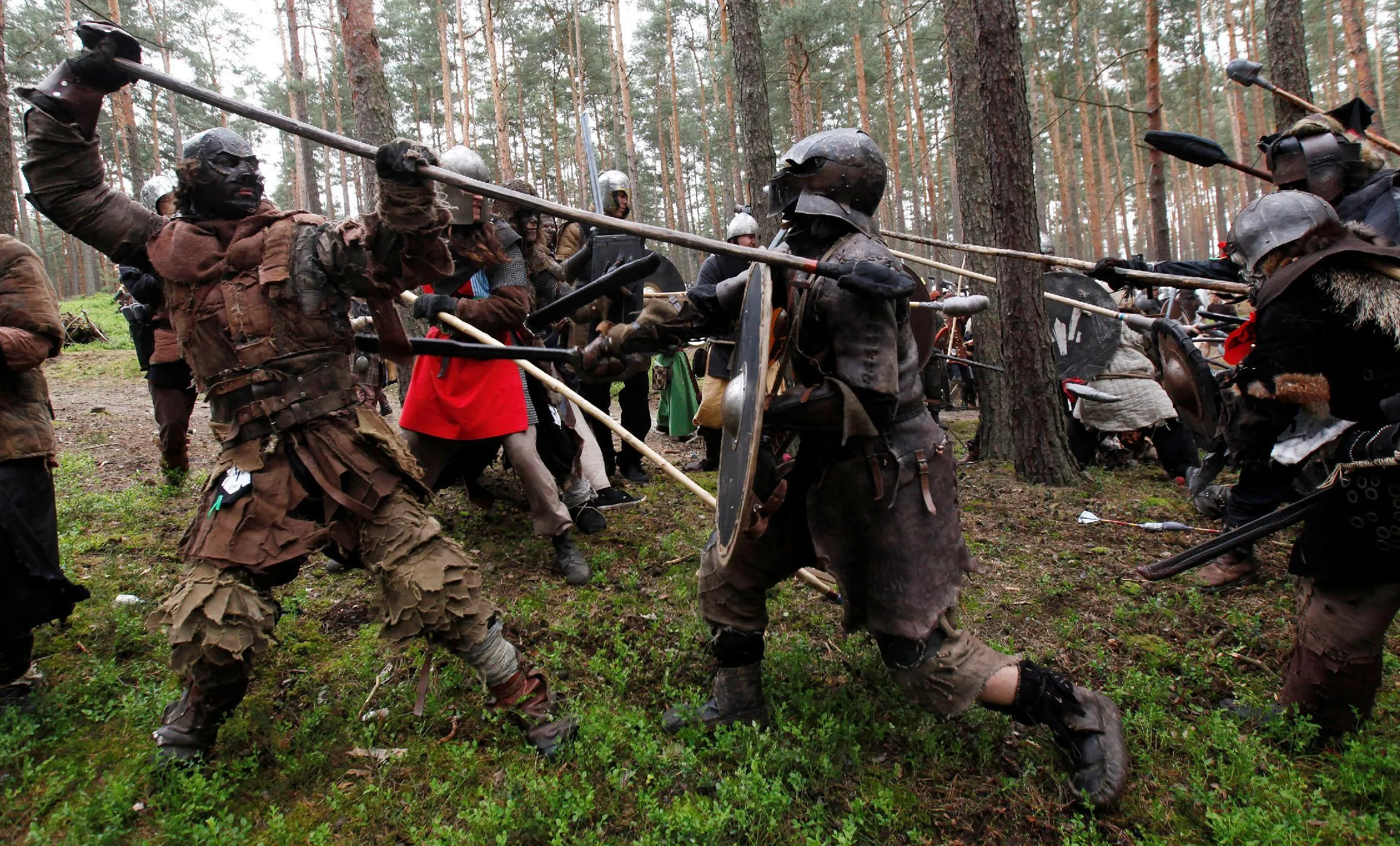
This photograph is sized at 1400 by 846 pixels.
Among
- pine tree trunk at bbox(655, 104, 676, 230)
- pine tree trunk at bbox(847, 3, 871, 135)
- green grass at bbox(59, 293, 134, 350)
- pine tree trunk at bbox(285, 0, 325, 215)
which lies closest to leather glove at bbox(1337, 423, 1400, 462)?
green grass at bbox(59, 293, 134, 350)

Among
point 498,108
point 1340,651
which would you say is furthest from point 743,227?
point 498,108

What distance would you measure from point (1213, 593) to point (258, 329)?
438 cm

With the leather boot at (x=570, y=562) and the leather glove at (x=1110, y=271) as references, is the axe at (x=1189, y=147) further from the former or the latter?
the leather boot at (x=570, y=562)

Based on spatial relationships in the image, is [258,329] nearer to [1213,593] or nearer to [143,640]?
[143,640]

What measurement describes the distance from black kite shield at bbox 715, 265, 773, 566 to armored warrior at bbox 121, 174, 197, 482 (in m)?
3.85

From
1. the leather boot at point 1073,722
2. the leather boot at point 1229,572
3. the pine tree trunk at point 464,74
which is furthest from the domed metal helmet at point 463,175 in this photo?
the pine tree trunk at point 464,74

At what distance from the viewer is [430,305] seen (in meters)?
3.66

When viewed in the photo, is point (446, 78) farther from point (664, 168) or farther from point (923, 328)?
→ point (923, 328)

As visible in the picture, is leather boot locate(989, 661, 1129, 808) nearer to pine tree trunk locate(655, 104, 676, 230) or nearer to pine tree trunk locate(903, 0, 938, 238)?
pine tree trunk locate(903, 0, 938, 238)

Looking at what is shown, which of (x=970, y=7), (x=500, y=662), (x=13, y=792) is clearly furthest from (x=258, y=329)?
(x=970, y=7)

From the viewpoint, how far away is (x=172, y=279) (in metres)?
2.46

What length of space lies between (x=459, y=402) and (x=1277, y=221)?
355 centimetres

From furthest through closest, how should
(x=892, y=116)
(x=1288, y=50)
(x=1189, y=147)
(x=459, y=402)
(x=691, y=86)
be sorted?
(x=691, y=86)
(x=892, y=116)
(x=1288, y=50)
(x=459, y=402)
(x=1189, y=147)

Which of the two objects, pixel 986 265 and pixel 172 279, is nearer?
pixel 172 279
